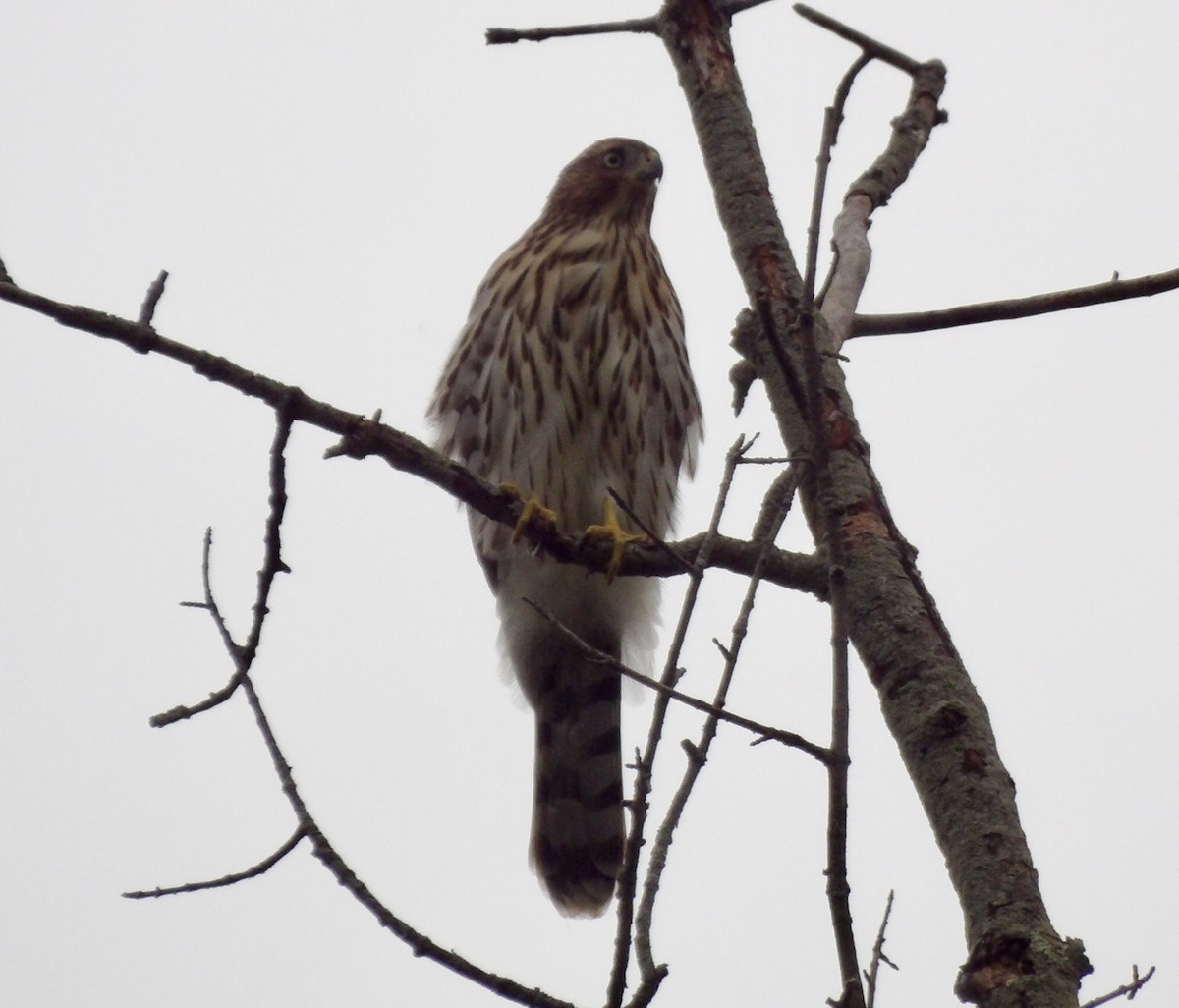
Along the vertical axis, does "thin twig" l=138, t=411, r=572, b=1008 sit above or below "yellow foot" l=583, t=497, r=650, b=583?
below

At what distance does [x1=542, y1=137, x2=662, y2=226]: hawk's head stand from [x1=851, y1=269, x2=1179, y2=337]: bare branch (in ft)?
6.85

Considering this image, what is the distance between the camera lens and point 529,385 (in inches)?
180

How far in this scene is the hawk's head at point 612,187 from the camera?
17.0ft

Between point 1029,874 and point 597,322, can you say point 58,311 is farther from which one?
point 597,322

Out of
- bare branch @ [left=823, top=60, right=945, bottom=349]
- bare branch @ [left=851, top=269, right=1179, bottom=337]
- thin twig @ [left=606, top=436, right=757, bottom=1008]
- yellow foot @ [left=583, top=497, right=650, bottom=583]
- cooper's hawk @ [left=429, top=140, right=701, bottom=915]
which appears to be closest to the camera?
thin twig @ [left=606, top=436, right=757, bottom=1008]

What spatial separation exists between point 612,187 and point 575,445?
45.0 inches

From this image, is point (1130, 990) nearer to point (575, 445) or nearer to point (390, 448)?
point (390, 448)

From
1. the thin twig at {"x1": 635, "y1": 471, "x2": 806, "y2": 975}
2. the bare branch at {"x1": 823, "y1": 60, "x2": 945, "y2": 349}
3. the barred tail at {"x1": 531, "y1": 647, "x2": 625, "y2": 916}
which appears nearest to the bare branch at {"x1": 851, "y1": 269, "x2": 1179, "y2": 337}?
the bare branch at {"x1": 823, "y1": 60, "x2": 945, "y2": 349}

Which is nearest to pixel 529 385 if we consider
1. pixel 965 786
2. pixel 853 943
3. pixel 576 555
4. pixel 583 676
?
pixel 583 676

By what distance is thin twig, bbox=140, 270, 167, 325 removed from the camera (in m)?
2.33

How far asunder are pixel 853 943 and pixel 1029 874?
43cm

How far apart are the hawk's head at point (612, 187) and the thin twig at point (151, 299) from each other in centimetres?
295

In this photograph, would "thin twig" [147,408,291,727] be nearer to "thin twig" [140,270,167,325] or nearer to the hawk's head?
"thin twig" [140,270,167,325]

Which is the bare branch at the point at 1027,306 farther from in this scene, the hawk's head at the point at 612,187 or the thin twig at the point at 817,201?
the hawk's head at the point at 612,187
